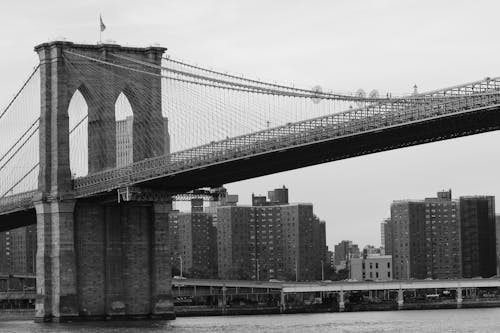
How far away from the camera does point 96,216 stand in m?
76.4

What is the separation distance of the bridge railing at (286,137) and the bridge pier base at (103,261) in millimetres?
2000

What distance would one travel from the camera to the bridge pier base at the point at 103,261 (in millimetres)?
75062

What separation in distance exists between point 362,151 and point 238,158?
16.1 feet

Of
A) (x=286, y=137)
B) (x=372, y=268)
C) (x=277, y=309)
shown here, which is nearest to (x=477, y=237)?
(x=372, y=268)

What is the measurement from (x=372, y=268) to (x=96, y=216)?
104 m

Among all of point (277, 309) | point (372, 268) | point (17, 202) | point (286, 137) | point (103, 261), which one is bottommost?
point (277, 309)

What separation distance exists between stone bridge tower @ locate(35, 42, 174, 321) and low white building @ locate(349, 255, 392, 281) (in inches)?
3892

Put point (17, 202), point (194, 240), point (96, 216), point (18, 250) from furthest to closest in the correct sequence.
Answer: point (194, 240), point (18, 250), point (17, 202), point (96, 216)

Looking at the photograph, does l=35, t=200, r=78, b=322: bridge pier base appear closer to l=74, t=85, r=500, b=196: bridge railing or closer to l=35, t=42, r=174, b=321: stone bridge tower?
l=35, t=42, r=174, b=321: stone bridge tower

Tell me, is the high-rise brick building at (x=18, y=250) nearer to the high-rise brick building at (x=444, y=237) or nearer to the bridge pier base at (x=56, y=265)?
the high-rise brick building at (x=444, y=237)

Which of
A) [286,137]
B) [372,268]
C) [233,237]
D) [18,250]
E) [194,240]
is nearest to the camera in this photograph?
[286,137]

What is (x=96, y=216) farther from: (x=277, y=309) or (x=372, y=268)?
(x=372, y=268)

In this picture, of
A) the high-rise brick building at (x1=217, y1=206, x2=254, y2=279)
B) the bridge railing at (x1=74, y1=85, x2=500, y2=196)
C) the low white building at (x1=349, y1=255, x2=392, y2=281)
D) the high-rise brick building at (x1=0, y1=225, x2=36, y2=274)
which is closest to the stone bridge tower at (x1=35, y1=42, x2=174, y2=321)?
the bridge railing at (x1=74, y1=85, x2=500, y2=196)

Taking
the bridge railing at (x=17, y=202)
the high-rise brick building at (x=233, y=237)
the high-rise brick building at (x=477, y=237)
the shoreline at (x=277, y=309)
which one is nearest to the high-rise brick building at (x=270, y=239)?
the high-rise brick building at (x=233, y=237)
